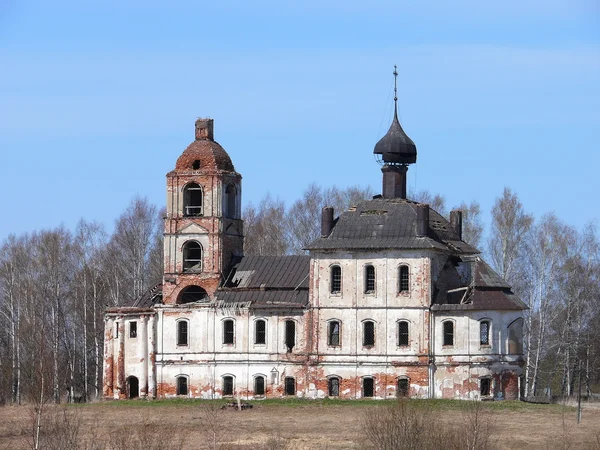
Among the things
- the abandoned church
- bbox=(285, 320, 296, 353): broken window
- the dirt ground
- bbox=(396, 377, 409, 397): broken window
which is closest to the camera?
the dirt ground

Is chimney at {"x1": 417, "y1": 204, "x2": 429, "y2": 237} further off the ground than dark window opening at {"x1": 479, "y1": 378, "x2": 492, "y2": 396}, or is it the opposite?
chimney at {"x1": 417, "y1": 204, "x2": 429, "y2": 237}

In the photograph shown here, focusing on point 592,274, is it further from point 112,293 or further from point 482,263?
point 112,293

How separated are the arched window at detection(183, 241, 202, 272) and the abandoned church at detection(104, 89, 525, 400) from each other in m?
0.07

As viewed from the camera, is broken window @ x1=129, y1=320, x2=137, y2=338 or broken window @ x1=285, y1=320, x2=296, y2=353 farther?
broken window @ x1=129, y1=320, x2=137, y2=338

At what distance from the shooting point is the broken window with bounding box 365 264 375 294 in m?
66.8

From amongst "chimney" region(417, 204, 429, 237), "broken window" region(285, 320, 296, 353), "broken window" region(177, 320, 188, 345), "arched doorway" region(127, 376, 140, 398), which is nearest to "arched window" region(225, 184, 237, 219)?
"broken window" region(177, 320, 188, 345)

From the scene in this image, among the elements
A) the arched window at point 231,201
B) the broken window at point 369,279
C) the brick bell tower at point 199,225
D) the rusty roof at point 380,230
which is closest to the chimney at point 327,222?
the rusty roof at point 380,230

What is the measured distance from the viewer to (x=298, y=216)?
85.0m

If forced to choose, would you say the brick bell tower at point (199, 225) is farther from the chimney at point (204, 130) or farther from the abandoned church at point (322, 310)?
the chimney at point (204, 130)

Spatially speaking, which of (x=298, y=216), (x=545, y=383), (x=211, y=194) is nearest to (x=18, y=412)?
(x=211, y=194)

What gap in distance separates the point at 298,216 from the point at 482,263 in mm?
19400

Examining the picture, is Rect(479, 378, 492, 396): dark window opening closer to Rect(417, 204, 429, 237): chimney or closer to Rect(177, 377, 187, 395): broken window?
Rect(417, 204, 429, 237): chimney

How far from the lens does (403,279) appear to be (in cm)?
6650

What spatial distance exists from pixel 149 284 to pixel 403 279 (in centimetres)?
1865
